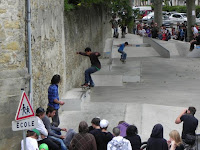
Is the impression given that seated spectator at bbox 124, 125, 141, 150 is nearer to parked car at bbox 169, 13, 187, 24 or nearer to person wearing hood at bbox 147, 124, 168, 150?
person wearing hood at bbox 147, 124, 168, 150

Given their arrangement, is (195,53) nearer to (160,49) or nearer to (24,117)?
(160,49)

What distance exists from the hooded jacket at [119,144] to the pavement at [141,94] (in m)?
3.22

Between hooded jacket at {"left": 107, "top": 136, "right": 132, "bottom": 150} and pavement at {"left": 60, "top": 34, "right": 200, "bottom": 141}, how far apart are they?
3.22 m

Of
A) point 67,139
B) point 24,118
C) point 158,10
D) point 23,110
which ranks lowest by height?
point 67,139

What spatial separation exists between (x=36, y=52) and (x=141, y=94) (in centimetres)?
669

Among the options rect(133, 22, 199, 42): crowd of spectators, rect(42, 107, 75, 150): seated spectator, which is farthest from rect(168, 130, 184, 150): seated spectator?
rect(133, 22, 199, 42): crowd of spectators

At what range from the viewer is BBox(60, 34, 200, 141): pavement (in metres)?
12.8

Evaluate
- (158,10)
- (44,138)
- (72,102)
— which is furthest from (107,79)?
(158,10)

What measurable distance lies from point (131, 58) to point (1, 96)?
17459 mm

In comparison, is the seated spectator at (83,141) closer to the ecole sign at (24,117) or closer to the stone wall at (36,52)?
the ecole sign at (24,117)

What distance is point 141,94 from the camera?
1673cm

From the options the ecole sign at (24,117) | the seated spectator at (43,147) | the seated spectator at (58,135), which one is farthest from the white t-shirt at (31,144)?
the seated spectator at (58,135)

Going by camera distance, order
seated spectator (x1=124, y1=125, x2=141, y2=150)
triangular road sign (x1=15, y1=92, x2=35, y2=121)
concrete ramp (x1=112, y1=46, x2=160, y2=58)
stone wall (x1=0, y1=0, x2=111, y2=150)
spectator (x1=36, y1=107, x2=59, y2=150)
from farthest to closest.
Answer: concrete ramp (x1=112, y1=46, x2=160, y2=58) → stone wall (x1=0, y1=0, x2=111, y2=150) → spectator (x1=36, y1=107, x2=59, y2=150) → seated spectator (x1=124, y1=125, x2=141, y2=150) → triangular road sign (x1=15, y1=92, x2=35, y2=121)

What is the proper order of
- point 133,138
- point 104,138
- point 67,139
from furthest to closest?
1. point 67,139
2. point 104,138
3. point 133,138
